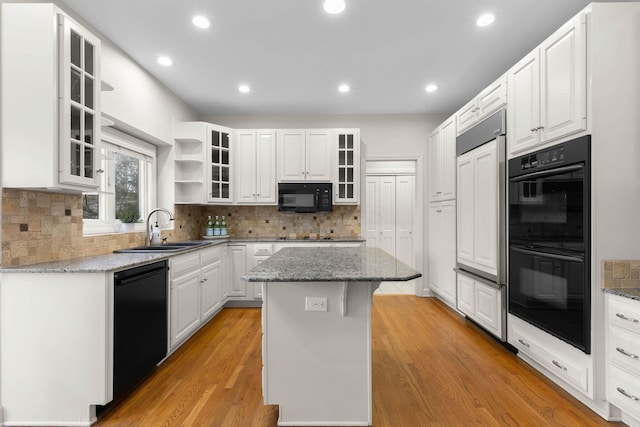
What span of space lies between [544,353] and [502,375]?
33cm

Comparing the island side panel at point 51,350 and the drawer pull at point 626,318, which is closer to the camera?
the drawer pull at point 626,318

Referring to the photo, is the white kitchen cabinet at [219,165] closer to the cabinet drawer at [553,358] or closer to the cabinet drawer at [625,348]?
the cabinet drawer at [553,358]

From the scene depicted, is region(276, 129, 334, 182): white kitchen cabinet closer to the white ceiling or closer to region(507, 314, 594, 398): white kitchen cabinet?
the white ceiling

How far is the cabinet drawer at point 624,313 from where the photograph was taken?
1.65 metres

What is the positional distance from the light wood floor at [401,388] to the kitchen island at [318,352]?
229mm

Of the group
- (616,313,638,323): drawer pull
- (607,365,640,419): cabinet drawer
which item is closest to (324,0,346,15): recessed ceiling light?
(616,313,638,323): drawer pull

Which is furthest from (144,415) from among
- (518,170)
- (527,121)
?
(527,121)

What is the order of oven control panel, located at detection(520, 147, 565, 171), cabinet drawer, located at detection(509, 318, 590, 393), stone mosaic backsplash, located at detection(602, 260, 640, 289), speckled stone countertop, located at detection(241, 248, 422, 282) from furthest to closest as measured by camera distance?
oven control panel, located at detection(520, 147, 565, 171), cabinet drawer, located at detection(509, 318, 590, 393), stone mosaic backsplash, located at detection(602, 260, 640, 289), speckled stone countertop, located at detection(241, 248, 422, 282)

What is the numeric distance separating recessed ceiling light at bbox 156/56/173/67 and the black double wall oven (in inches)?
127

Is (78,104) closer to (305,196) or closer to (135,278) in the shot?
(135,278)

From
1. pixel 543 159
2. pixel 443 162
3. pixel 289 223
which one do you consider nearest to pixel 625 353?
pixel 543 159

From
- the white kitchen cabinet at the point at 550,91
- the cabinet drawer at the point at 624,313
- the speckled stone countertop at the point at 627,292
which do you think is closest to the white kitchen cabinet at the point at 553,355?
the cabinet drawer at the point at 624,313

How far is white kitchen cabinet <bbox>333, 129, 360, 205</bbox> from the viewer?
435 centimetres

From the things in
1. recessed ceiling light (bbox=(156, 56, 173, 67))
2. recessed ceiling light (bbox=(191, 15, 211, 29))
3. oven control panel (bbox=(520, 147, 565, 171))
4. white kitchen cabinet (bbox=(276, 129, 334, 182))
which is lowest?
oven control panel (bbox=(520, 147, 565, 171))
